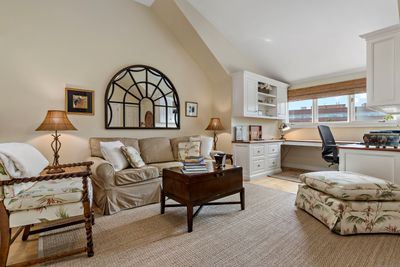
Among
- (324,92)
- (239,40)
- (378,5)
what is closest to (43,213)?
(239,40)

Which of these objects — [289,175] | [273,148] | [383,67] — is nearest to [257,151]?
[273,148]

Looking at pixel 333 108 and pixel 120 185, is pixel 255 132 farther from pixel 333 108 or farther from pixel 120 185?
pixel 120 185

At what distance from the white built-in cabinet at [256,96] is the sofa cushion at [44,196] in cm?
313

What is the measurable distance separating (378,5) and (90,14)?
397cm

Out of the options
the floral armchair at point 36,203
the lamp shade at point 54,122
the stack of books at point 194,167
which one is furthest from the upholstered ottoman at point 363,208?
the lamp shade at point 54,122

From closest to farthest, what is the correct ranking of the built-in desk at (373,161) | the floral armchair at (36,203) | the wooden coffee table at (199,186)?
the floral armchair at (36,203) < the wooden coffee table at (199,186) < the built-in desk at (373,161)

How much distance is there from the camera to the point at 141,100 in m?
3.59

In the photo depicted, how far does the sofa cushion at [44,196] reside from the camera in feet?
4.94

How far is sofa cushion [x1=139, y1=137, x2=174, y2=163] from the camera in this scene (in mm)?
3340

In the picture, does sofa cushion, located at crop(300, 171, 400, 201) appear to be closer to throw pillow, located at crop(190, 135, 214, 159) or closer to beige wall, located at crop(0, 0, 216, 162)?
throw pillow, located at crop(190, 135, 214, 159)

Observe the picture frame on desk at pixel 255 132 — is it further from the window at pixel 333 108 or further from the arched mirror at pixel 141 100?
the arched mirror at pixel 141 100

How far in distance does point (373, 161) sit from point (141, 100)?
3.33 meters

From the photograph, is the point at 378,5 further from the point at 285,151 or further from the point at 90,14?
the point at 90,14

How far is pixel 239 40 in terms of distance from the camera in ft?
13.5
